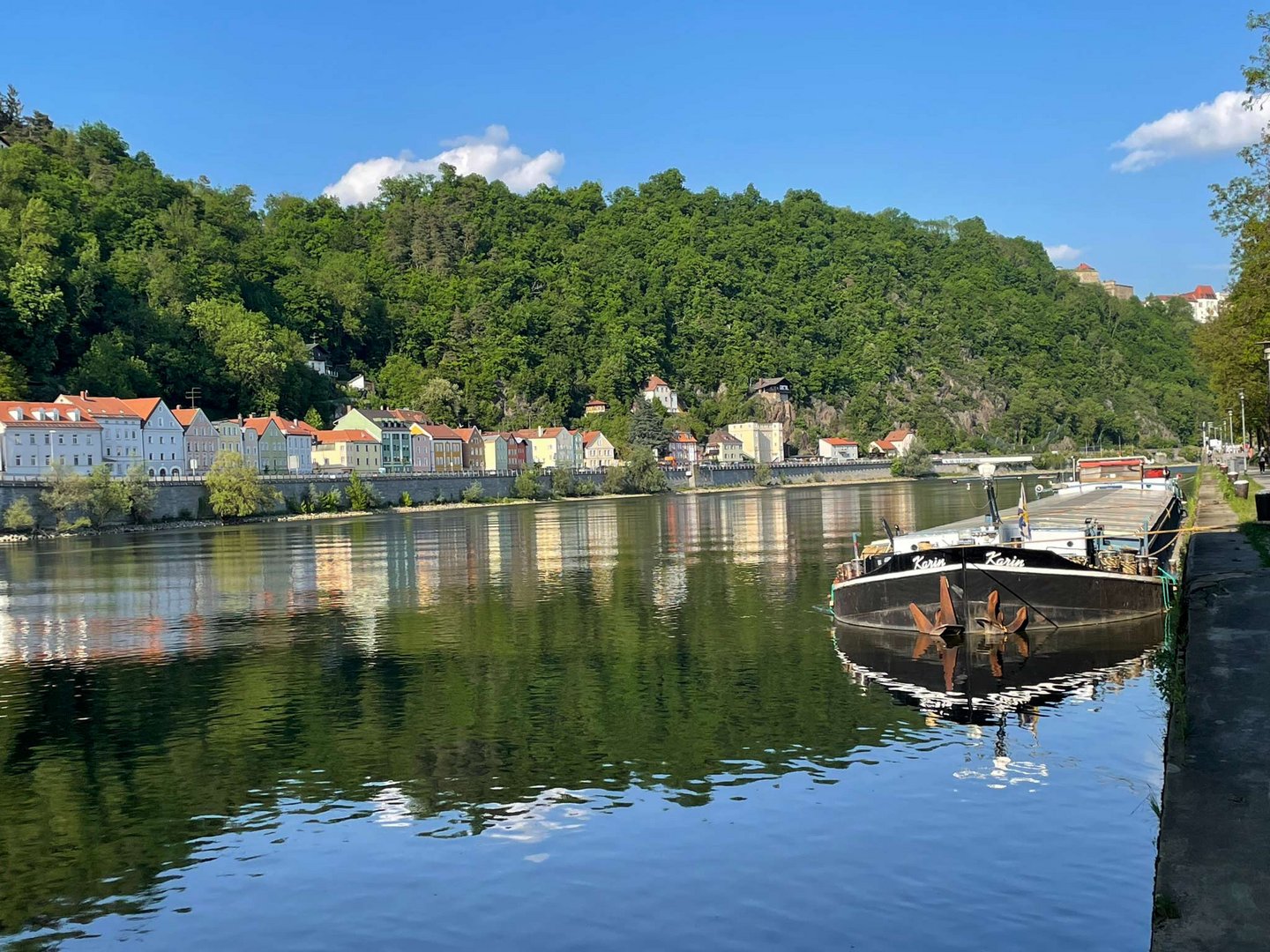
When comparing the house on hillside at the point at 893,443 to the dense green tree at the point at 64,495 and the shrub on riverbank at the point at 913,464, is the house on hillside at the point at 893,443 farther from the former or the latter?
the dense green tree at the point at 64,495

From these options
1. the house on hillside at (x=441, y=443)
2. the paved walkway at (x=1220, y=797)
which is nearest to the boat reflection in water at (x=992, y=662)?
the paved walkway at (x=1220, y=797)

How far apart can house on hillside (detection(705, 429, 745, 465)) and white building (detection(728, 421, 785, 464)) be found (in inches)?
56.5

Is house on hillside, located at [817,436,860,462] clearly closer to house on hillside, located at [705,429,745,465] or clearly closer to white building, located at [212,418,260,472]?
house on hillside, located at [705,429,745,465]

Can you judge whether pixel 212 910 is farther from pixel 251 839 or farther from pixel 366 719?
pixel 366 719

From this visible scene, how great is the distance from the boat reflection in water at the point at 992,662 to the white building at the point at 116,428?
9443 centimetres

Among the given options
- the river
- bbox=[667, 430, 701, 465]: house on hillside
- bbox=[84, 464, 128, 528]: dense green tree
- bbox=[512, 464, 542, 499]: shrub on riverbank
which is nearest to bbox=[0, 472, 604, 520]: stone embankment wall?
bbox=[512, 464, 542, 499]: shrub on riverbank

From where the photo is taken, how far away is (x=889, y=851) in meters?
12.8

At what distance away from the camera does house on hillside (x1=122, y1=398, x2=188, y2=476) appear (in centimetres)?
11131

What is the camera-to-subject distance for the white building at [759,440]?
612 feet

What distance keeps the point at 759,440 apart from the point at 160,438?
322 ft

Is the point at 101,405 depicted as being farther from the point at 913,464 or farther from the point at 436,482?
the point at 913,464

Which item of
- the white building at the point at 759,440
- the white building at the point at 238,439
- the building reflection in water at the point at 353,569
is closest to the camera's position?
Result: the building reflection in water at the point at 353,569

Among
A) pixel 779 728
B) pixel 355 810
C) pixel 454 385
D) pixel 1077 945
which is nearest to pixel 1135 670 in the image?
pixel 779 728

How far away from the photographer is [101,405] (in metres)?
109
